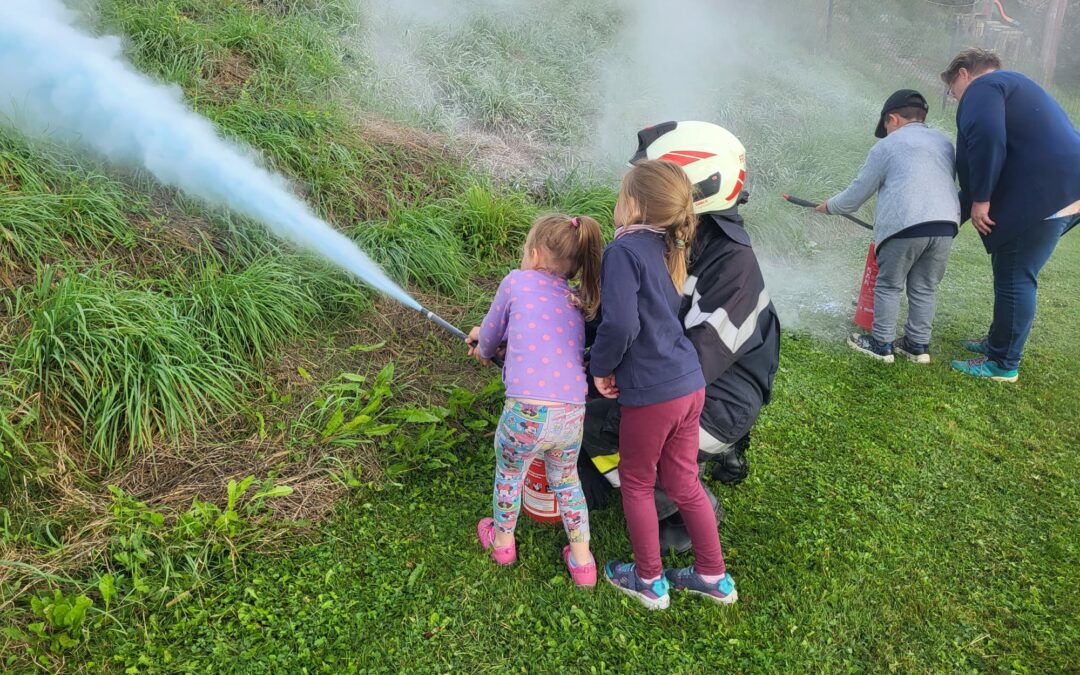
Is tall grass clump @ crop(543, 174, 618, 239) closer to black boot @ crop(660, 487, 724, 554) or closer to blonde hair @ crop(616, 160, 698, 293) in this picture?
black boot @ crop(660, 487, 724, 554)

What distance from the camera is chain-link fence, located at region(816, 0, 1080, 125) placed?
12867 mm

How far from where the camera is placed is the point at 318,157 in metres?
4.74

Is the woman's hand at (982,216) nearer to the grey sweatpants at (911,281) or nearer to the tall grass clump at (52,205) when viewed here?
the grey sweatpants at (911,281)

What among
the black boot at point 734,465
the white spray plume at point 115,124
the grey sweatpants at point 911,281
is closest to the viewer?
the black boot at point 734,465

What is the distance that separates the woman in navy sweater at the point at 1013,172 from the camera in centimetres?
442

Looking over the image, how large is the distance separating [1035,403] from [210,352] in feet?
16.2

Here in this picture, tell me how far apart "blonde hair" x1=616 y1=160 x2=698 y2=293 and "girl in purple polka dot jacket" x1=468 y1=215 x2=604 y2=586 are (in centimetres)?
21

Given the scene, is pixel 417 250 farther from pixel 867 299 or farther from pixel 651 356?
pixel 867 299

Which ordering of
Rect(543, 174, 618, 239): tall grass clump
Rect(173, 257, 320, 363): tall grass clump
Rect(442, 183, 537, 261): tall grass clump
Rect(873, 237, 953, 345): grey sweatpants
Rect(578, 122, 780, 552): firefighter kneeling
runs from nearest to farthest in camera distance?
Rect(578, 122, 780, 552): firefighter kneeling
Rect(173, 257, 320, 363): tall grass clump
Rect(873, 237, 953, 345): grey sweatpants
Rect(442, 183, 537, 261): tall grass clump
Rect(543, 174, 618, 239): tall grass clump

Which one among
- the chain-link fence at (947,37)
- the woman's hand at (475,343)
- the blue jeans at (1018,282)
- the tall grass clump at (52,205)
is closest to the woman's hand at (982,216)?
the blue jeans at (1018,282)

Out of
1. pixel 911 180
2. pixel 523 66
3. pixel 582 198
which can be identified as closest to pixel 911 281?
pixel 911 180

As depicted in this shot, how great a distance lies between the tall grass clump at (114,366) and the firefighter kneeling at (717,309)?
1804mm

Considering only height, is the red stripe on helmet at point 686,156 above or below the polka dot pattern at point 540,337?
above

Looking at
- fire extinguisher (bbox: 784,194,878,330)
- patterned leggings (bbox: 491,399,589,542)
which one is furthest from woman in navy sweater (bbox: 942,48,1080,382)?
patterned leggings (bbox: 491,399,589,542)
